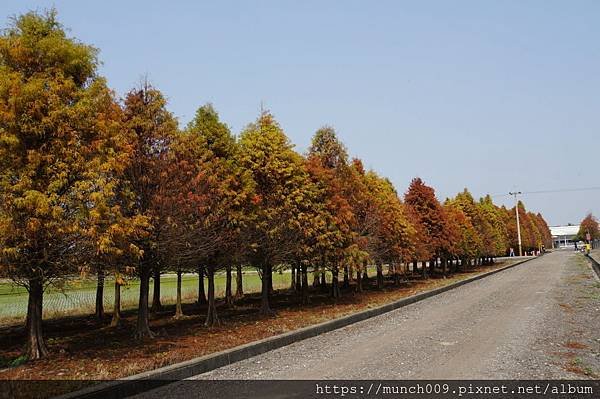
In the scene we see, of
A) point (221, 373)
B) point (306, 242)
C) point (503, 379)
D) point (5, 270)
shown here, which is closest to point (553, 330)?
point (503, 379)

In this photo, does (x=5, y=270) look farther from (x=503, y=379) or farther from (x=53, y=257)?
(x=503, y=379)

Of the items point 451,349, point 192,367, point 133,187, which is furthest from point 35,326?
point 451,349

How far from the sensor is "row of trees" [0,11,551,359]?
956 cm

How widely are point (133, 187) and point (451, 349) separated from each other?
8838mm

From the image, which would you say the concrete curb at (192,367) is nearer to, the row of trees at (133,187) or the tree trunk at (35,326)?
the row of trees at (133,187)

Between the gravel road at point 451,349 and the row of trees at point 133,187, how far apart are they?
413 centimetres

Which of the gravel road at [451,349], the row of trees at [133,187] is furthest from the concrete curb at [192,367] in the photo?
the row of trees at [133,187]

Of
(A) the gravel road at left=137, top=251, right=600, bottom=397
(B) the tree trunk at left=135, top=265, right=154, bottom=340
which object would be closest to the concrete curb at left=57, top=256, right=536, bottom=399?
(A) the gravel road at left=137, top=251, right=600, bottom=397

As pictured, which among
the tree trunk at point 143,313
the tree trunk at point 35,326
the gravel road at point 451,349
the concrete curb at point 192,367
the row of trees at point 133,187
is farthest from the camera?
the tree trunk at point 143,313

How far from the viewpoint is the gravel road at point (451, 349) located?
26.8ft

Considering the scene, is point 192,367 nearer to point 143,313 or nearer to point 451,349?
point 451,349

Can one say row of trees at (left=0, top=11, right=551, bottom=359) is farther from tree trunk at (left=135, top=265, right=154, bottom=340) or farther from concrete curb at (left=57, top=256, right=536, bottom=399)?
concrete curb at (left=57, top=256, right=536, bottom=399)

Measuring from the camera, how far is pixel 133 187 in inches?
512

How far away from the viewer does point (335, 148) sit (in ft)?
82.9
